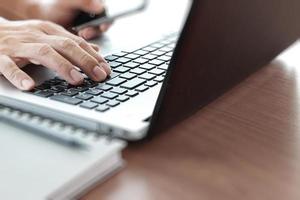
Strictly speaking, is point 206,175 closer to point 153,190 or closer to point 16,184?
point 153,190

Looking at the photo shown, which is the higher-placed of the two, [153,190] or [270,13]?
[270,13]

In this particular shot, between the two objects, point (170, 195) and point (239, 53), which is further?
point (239, 53)

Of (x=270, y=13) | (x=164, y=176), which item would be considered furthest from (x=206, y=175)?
(x=270, y=13)

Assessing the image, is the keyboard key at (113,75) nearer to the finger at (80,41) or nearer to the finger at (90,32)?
the finger at (80,41)

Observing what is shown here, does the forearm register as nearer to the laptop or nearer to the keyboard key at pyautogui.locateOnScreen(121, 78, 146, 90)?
the laptop

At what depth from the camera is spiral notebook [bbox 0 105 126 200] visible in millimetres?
448

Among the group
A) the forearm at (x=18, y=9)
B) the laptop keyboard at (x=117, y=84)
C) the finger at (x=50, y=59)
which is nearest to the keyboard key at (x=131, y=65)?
the laptop keyboard at (x=117, y=84)

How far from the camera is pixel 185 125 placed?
0.60 meters

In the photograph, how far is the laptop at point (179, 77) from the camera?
510 millimetres

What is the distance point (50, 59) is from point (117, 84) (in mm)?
106

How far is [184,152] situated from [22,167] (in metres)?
0.18

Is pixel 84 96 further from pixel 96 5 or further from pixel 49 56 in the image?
pixel 96 5

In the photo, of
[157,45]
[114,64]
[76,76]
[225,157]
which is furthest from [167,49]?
[225,157]

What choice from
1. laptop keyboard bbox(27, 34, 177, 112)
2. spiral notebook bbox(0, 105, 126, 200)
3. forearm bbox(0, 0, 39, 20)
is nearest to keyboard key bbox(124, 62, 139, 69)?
laptop keyboard bbox(27, 34, 177, 112)
